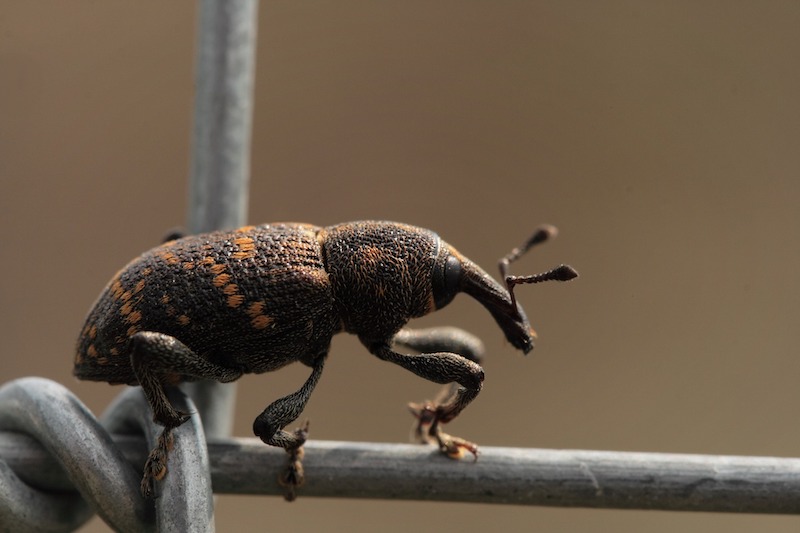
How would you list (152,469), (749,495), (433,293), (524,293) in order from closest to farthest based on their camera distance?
(152,469), (749,495), (433,293), (524,293)

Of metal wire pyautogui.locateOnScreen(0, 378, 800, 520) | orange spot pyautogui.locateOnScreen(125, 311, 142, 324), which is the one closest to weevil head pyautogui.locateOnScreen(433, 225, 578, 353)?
metal wire pyautogui.locateOnScreen(0, 378, 800, 520)

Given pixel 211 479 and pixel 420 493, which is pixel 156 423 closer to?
pixel 211 479

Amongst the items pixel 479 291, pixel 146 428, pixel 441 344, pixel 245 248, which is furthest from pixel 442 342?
pixel 146 428

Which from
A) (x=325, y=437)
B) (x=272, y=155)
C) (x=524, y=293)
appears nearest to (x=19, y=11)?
(x=272, y=155)

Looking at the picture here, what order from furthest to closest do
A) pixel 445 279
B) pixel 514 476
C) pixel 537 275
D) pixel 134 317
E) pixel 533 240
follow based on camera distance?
pixel 533 240 → pixel 445 279 → pixel 537 275 → pixel 134 317 → pixel 514 476

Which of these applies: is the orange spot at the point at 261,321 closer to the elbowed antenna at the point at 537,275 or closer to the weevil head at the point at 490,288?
the weevil head at the point at 490,288

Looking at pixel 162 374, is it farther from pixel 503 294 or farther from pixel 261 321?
pixel 503 294
